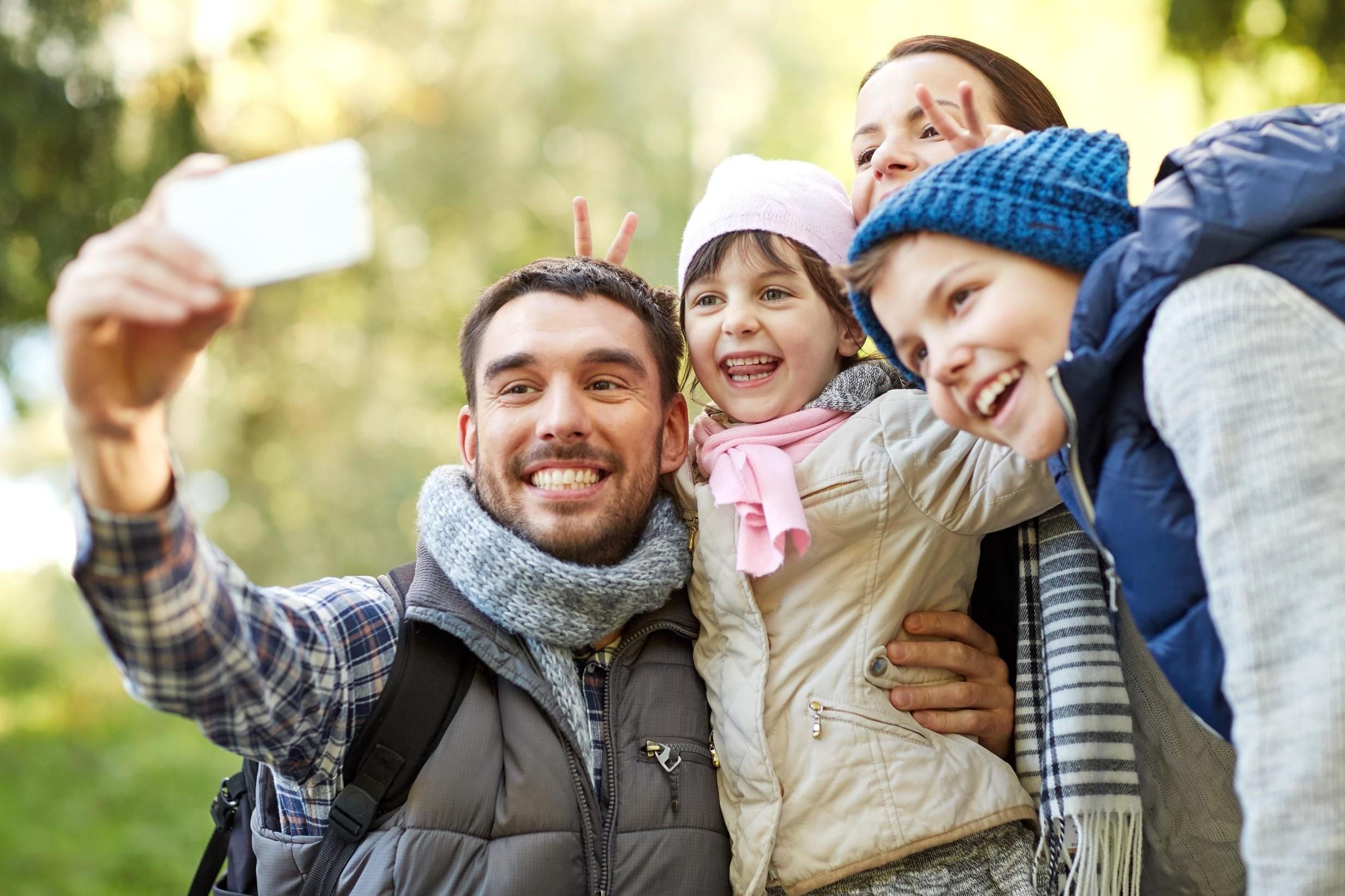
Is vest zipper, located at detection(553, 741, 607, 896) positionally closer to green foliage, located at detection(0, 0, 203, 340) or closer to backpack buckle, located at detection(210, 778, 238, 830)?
backpack buckle, located at detection(210, 778, 238, 830)

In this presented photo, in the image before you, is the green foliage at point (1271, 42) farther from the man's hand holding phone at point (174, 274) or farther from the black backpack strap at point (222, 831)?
the black backpack strap at point (222, 831)

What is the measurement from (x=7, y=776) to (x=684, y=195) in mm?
7479

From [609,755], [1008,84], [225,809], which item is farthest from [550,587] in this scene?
[1008,84]

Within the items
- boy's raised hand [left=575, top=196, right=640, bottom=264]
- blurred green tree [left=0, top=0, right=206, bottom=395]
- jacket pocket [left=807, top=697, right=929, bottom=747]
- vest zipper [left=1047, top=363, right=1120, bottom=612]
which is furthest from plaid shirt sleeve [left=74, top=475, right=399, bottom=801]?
blurred green tree [left=0, top=0, right=206, bottom=395]

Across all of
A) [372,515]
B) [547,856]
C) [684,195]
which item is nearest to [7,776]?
[372,515]

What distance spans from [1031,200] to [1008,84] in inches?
41.3

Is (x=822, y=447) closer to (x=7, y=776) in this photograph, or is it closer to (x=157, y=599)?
(x=157, y=599)

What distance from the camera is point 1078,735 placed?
7.45 feet

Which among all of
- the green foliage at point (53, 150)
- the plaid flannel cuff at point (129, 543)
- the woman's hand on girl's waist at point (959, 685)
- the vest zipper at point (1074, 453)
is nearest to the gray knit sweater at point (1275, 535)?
the vest zipper at point (1074, 453)

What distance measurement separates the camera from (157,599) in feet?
5.77

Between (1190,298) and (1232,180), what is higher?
(1232,180)

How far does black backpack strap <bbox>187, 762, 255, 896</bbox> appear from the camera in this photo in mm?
2467

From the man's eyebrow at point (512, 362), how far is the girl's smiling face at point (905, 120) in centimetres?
83

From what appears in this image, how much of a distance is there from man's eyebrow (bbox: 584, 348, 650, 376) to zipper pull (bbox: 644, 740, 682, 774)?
87 cm
